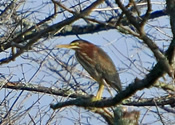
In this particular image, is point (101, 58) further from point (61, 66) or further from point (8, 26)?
point (8, 26)

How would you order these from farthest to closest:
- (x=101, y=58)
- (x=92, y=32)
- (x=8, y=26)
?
(x=92, y=32), (x=8, y=26), (x=101, y=58)

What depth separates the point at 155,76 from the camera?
3.73m

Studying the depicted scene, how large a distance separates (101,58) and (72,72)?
1029 mm

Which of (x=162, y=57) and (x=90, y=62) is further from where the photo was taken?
(x=90, y=62)

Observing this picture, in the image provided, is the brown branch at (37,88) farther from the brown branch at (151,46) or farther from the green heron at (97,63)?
the brown branch at (151,46)

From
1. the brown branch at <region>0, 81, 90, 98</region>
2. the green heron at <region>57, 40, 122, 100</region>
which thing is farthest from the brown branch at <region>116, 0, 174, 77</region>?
the brown branch at <region>0, 81, 90, 98</region>

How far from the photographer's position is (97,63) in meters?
7.01

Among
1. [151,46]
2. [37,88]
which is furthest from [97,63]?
[151,46]

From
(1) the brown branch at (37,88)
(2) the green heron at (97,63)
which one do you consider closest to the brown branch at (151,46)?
(2) the green heron at (97,63)

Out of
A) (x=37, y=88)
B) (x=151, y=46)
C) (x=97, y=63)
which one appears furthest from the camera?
(x=37, y=88)

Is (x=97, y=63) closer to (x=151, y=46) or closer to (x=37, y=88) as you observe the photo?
(x=37, y=88)

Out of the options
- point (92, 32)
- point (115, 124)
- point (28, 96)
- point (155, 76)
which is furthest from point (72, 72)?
point (155, 76)

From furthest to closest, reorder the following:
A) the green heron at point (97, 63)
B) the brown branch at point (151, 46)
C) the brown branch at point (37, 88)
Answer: the brown branch at point (37, 88) → the green heron at point (97, 63) → the brown branch at point (151, 46)

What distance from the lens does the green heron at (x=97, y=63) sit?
22.2 feet
